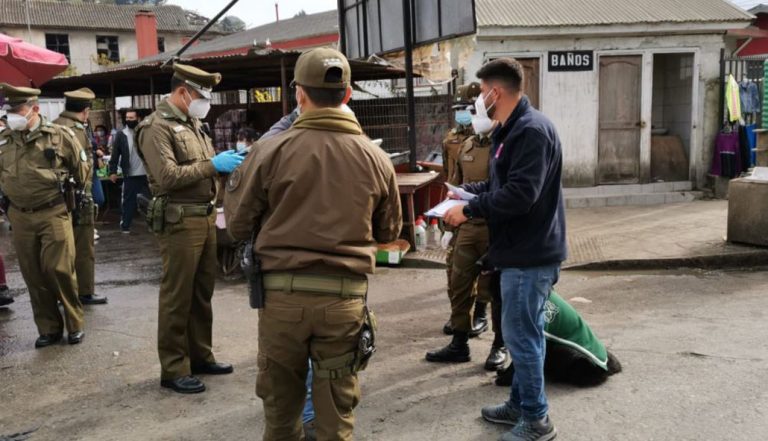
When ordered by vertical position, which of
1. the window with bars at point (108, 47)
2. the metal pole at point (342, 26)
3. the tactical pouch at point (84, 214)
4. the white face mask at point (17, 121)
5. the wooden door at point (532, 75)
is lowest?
the tactical pouch at point (84, 214)

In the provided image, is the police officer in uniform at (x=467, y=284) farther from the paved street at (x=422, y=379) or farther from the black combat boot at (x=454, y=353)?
the paved street at (x=422, y=379)

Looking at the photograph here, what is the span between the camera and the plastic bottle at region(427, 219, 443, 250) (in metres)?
8.54

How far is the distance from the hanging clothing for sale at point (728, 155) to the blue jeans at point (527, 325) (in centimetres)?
958

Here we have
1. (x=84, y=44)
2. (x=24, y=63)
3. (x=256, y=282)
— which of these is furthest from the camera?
(x=84, y=44)

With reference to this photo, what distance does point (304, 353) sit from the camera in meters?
2.73

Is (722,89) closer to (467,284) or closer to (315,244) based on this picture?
(467,284)

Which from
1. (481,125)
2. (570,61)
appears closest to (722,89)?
(570,61)

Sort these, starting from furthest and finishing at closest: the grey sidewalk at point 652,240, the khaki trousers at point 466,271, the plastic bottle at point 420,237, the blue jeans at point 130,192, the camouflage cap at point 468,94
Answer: the blue jeans at point 130,192
the plastic bottle at point 420,237
the grey sidewalk at point 652,240
the camouflage cap at point 468,94
the khaki trousers at point 466,271

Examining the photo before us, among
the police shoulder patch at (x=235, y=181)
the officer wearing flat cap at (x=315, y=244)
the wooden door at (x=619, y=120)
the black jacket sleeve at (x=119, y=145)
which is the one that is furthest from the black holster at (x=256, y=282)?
the wooden door at (x=619, y=120)

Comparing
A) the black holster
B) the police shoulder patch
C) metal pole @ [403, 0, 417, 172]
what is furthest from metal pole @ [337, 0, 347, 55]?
the black holster

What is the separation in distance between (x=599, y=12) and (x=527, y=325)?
9.65 meters

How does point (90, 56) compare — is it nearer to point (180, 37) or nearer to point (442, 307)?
point (180, 37)

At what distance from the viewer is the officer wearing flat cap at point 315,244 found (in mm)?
2658

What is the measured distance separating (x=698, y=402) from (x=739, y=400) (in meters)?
0.24
